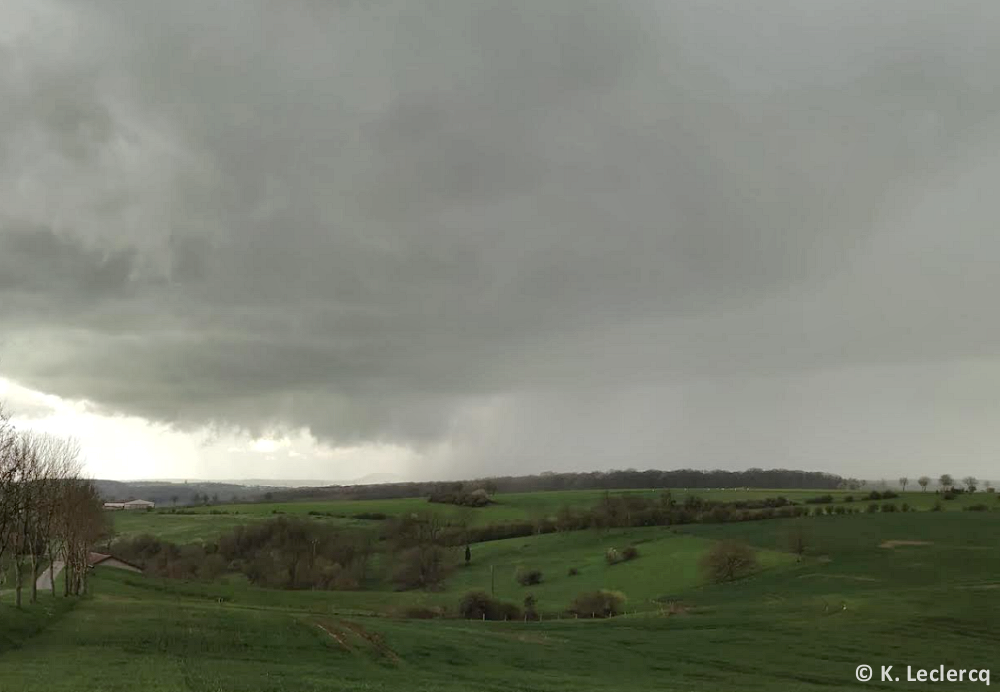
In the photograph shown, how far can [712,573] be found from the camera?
104375 mm

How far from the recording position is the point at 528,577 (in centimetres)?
12075

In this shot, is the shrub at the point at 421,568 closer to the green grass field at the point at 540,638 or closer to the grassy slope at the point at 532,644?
Result: the green grass field at the point at 540,638

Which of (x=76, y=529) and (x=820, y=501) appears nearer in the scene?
(x=76, y=529)

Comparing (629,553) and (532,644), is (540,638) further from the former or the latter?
(629,553)

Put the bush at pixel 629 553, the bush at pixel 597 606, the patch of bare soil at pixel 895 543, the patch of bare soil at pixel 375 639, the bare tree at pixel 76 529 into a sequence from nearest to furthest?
the patch of bare soil at pixel 375 639 → the bare tree at pixel 76 529 → the bush at pixel 597 606 → the patch of bare soil at pixel 895 543 → the bush at pixel 629 553

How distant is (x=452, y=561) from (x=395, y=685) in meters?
107

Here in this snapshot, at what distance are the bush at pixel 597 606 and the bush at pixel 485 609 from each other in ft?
34.0

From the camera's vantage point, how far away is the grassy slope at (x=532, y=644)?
118 feet

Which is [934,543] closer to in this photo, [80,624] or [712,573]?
[712,573]

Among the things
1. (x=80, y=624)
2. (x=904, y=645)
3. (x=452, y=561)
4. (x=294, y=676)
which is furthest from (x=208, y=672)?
(x=452, y=561)

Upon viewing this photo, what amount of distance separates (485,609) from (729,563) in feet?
141

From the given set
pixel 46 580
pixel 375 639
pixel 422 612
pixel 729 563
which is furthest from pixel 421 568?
pixel 375 639

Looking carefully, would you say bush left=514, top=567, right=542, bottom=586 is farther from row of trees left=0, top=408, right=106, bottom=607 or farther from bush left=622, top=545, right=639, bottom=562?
row of trees left=0, top=408, right=106, bottom=607

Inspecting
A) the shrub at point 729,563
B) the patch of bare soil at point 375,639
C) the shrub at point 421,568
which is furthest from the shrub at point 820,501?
the patch of bare soil at point 375,639
